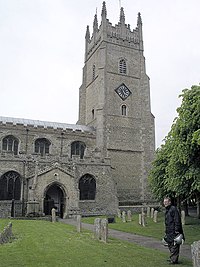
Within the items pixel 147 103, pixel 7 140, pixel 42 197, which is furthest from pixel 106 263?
pixel 147 103

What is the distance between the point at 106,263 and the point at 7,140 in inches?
1038

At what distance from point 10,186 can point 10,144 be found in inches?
270

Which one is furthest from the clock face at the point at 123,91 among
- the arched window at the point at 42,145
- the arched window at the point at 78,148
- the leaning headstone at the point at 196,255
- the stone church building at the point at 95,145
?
the leaning headstone at the point at 196,255

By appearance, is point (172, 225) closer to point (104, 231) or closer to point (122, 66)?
point (104, 231)

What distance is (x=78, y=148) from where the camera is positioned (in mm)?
34906

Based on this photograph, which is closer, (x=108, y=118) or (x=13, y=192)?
(x=13, y=192)

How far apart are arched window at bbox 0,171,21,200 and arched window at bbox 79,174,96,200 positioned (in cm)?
577

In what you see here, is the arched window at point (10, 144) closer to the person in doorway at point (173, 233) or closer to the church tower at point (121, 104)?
the church tower at point (121, 104)

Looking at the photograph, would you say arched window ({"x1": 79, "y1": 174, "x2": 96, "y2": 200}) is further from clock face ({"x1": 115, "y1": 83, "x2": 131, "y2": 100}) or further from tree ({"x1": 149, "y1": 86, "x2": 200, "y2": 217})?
tree ({"x1": 149, "y1": 86, "x2": 200, "y2": 217})

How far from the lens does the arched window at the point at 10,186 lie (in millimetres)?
26172

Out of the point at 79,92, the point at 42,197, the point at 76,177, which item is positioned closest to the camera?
the point at 42,197

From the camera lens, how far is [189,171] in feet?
40.1

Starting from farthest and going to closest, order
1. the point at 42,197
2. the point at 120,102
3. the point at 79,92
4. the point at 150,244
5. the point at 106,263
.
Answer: the point at 79,92 < the point at 120,102 < the point at 42,197 < the point at 150,244 < the point at 106,263

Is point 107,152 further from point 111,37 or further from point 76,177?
point 111,37
